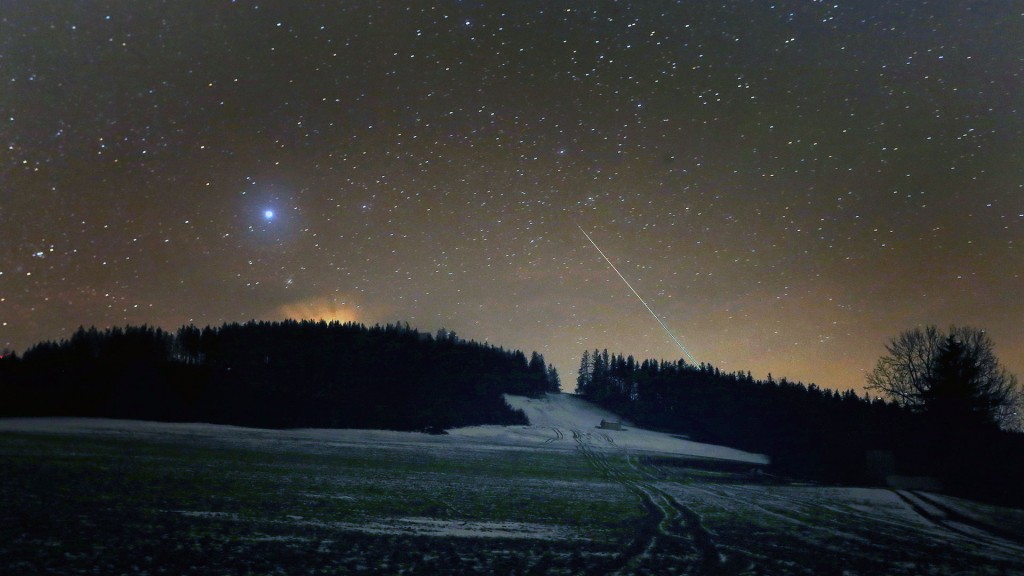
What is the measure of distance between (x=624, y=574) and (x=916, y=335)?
5885cm

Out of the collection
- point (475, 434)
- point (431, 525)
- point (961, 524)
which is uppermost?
point (431, 525)

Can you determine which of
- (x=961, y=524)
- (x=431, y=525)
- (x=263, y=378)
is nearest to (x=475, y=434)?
(x=263, y=378)

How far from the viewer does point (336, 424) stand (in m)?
68.1

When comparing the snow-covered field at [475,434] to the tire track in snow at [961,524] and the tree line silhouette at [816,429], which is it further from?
the tire track in snow at [961,524]

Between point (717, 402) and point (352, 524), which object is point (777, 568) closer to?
point (352, 524)

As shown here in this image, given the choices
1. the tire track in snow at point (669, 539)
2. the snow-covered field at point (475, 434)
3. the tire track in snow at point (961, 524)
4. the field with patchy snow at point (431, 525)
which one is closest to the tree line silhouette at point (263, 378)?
the snow-covered field at point (475, 434)

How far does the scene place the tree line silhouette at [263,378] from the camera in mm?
68812

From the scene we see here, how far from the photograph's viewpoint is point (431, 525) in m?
12.3

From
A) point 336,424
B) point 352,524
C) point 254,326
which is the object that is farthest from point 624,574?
point 254,326

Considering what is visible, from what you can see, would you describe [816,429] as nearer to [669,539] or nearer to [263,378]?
[669,539]

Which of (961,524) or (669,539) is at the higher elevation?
(669,539)

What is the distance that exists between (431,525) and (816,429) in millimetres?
66766

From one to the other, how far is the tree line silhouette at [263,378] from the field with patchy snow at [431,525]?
49946 mm

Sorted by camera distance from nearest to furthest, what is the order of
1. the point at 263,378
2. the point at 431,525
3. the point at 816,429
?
the point at 431,525
the point at 816,429
the point at 263,378
